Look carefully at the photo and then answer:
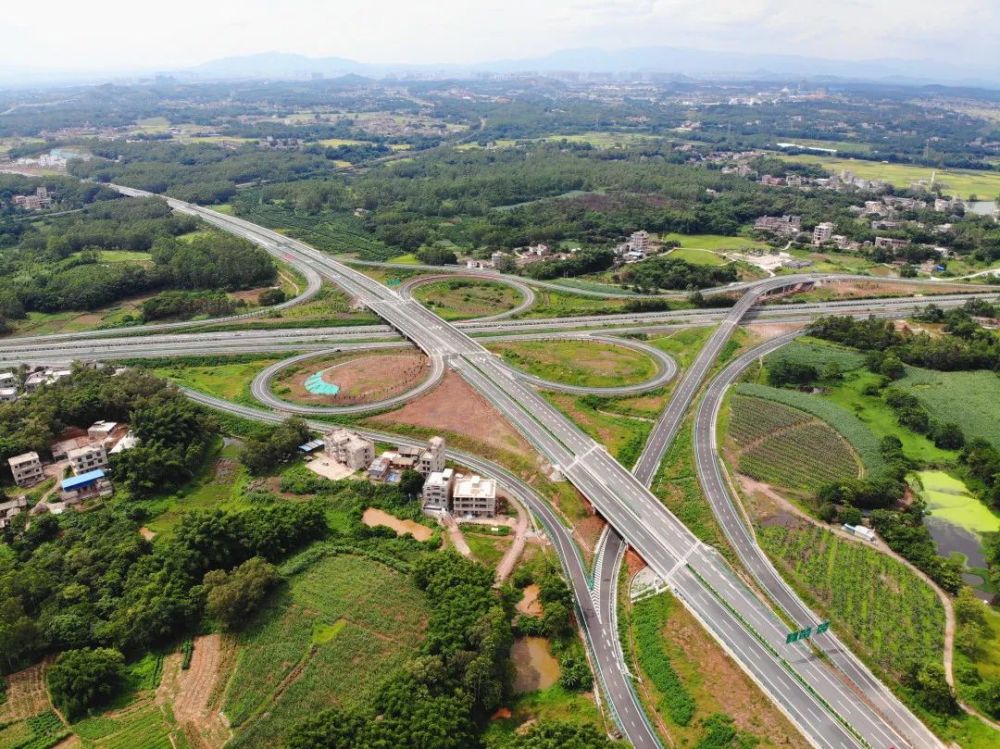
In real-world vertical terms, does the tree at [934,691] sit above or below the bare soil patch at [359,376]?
below

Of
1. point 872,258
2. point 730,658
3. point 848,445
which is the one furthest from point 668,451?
point 872,258

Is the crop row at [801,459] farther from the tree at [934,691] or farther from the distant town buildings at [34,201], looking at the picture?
the distant town buildings at [34,201]

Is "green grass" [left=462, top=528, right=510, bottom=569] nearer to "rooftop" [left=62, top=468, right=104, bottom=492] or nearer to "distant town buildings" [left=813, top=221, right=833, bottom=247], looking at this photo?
"rooftop" [left=62, top=468, right=104, bottom=492]

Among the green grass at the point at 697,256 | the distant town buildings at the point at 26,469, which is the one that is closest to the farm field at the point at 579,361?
the green grass at the point at 697,256

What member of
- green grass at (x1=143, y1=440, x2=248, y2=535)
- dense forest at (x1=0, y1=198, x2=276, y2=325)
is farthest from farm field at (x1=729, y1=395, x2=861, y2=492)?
dense forest at (x1=0, y1=198, x2=276, y2=325)

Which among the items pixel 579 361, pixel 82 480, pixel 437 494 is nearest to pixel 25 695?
pixel 82 480

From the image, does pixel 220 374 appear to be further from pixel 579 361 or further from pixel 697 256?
pixel 697 256

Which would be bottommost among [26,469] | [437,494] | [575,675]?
[575,675]
